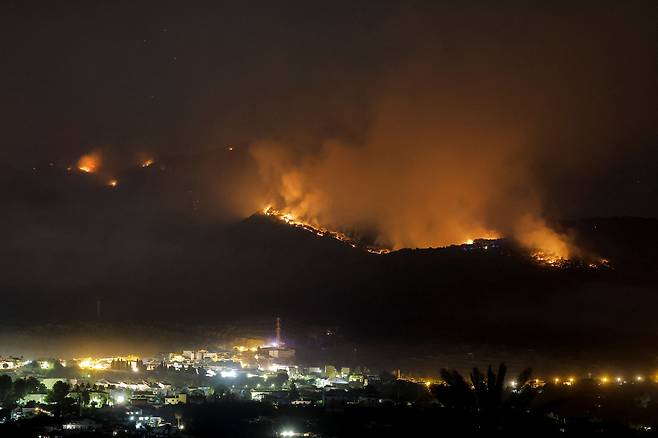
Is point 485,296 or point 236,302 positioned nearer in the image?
Result: point 485,296

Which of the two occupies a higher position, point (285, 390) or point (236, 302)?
point (236, 302)

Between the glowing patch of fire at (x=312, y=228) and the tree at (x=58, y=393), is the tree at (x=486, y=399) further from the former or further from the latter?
the glowing patch of fire at (x=312, y=228)

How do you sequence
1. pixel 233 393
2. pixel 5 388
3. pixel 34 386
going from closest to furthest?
1. pixel 5 388
2. pixel 34 386
3. pixel 233 393

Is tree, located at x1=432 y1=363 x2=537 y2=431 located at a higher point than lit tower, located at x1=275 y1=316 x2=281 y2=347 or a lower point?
lower

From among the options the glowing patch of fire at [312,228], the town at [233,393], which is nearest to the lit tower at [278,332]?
the town at [233,393]

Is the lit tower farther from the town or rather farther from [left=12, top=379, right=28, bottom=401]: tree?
[left=12, top=379, right=28, bottom=401]: tree

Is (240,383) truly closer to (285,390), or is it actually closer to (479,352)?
(285,390)

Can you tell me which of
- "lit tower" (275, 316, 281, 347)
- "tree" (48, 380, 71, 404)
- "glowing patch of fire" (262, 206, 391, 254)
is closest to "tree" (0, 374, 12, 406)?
"tree" (48, 380, 71, 404)

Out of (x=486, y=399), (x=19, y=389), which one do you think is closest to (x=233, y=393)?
(x=19, y=389)

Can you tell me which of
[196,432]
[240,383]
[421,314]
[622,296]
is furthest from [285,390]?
[622,296]

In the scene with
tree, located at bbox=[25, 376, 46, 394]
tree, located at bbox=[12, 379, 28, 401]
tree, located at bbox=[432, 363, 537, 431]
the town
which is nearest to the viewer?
tree, located at bbox=[432, 363, 537, 431]

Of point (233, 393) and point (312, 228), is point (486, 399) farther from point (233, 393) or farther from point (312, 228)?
point (312, 228)
